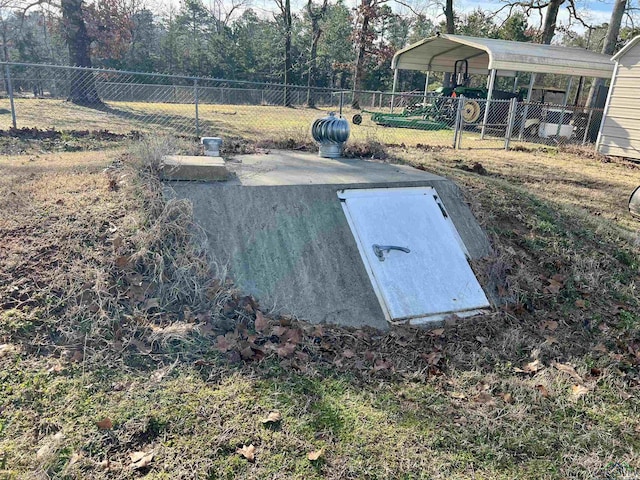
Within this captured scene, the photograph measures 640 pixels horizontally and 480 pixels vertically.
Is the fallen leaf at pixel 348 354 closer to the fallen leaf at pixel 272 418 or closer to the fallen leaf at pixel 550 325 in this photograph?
the fallen leaf at pixel 272 418

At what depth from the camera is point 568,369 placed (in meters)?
3.49

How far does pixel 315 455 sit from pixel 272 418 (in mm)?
355

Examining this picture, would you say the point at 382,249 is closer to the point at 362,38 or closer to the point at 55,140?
the point at 55,140

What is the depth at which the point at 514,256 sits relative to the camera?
4871mm

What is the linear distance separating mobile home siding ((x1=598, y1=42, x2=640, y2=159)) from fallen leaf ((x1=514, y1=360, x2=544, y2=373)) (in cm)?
1091

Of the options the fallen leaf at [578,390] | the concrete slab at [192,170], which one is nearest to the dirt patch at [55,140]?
the concrete slab at [192,170]

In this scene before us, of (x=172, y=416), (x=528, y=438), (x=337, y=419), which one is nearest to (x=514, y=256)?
(x=528, y=438)

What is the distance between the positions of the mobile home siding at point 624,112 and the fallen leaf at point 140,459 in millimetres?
13383

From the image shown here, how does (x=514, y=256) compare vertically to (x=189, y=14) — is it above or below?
below

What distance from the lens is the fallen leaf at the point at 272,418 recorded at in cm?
270

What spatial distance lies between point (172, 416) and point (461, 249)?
3213 millimetres

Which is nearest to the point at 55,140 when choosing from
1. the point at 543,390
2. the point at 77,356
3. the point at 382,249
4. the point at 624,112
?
the point at 77,356

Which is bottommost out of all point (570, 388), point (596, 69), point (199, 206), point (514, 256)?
point (570, 388)

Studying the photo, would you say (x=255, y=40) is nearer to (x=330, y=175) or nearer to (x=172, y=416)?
(x=330, y=175)
